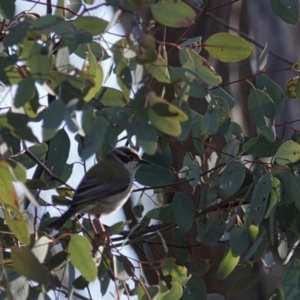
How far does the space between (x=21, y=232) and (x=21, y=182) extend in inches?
9.9

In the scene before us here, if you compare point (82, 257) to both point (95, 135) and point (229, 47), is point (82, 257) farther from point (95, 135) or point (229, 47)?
point (229, 47)

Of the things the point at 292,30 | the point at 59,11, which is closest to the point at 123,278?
the point at 59,11

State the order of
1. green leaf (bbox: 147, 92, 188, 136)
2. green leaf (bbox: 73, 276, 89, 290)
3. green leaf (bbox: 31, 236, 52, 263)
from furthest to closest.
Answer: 1. green leaf (bbox: 73, 276, 89, 290)
2. green leaf (bbox: 31, 236, 52, 263)
3. green leaf (bbox: 147, 92, 188, 136)

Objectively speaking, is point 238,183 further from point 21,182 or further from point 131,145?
point 21,182

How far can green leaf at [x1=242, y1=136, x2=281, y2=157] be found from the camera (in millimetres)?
3066

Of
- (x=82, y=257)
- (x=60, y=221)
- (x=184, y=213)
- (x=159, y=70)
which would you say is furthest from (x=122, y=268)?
(x=159, y=70)

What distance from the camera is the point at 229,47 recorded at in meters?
2.42

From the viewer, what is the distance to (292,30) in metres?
5.00

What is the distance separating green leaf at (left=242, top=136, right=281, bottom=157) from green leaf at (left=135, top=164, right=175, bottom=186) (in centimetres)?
32

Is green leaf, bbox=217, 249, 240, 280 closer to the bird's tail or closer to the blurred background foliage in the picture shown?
the blurred background foliage

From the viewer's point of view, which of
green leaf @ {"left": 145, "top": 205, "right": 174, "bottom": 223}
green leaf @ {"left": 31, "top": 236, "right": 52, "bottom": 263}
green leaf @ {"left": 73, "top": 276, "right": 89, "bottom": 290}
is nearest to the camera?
green leaf @ {"left": 31, "top": 236, "right": 52, "bottom": 263}

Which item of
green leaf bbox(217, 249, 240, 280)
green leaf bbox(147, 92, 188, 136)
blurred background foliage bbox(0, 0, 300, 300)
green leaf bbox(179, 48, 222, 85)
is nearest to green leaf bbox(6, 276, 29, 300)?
blurred background foliage bbox(0, 0, 300, 300)

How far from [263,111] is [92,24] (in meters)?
1.01

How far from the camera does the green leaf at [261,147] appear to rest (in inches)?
121
